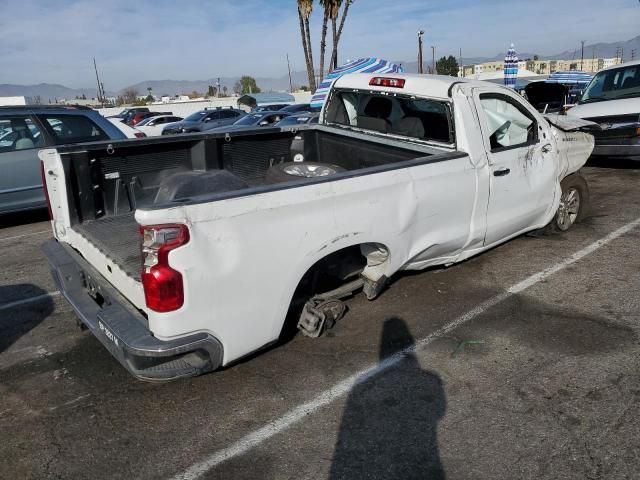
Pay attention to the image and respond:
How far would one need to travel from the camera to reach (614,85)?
1033cm

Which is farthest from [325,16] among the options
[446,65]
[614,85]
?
[446,65]

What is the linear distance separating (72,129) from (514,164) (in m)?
6.04

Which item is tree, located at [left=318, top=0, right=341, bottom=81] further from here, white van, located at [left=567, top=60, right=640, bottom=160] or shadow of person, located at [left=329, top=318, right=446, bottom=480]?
shadow of person, located at [left=329, top=318, right=446, bottom=480]

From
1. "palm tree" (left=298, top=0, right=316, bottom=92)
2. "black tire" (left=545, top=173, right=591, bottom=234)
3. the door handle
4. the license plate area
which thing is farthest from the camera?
"palm tree" (left=298, top=0, right=316, bottom=92)

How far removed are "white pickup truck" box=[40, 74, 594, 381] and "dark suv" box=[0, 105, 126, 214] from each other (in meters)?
3.65

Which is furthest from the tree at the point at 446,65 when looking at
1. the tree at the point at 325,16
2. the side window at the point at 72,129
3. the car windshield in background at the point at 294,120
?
the side window at the point at 72,129

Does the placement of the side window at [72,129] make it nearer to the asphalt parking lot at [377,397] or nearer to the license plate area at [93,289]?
the asphalt parking lot at [377,397]

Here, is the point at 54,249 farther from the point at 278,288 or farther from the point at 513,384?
the point at 513,384

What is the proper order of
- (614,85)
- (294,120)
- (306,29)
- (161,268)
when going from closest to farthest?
(161,268) < (614,85) < (294,120) < (306,29)

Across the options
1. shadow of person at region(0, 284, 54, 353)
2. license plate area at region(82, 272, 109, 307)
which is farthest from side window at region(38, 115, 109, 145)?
license plate area at region(82, 272, 109, 307)

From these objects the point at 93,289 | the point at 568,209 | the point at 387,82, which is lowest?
the point at 568,209

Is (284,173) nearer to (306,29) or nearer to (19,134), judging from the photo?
(19,134)

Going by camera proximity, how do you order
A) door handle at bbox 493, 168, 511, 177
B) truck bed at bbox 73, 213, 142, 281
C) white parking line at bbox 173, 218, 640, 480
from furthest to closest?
door handle at bbox 493, 168, 511, 177 < truck bed at bbox 73, 213, 142, 281 < white parking line at bbox 173, 218, 640, 480

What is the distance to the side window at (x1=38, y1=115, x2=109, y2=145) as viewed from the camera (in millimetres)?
7441
